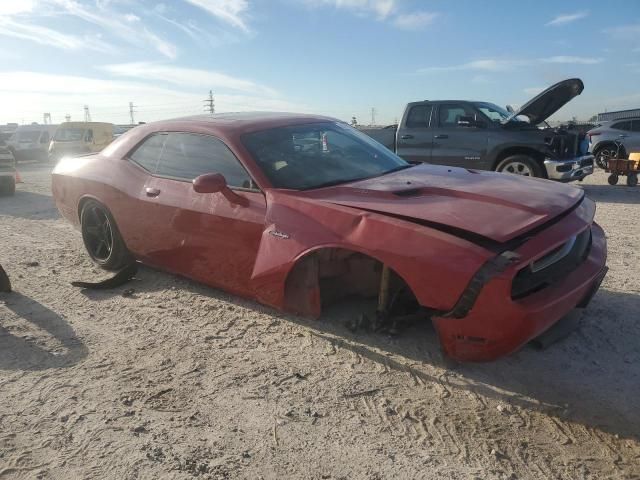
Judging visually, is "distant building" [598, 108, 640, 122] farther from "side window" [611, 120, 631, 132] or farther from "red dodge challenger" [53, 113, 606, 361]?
"red dodge challenger" [53, 113, 606, 361]

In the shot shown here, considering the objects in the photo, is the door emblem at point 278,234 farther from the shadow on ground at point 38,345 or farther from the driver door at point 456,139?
the driver door at point 456,139

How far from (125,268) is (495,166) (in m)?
7.20

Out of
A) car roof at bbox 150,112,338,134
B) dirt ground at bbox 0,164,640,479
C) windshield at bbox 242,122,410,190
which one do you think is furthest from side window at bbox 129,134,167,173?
dirt ground at bbox 0,164,640,479

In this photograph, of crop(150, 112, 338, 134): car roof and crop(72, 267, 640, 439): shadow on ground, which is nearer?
crop(72, 267, 640, 439): shadow on ground

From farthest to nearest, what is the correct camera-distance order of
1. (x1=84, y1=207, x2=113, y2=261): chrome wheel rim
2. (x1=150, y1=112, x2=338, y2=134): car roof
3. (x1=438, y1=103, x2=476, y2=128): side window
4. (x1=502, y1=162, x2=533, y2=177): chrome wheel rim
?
(x1=438, y1=103, x2=476, y2=128): side window → (x1=502, y1=162, x2=533, y2=177): chrome wheel rim → (x1=84, y1=207, x2=113, y2=261): chrome wheel rim → (x1=150, y1=112, x2=338, y2=134): car roof

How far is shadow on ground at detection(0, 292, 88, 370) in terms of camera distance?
3.25 meters

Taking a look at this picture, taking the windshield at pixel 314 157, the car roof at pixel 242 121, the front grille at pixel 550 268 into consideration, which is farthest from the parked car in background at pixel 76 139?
the front grille at pixel 550 268

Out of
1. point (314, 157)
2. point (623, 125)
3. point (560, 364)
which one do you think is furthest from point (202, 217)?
point (623, 125)

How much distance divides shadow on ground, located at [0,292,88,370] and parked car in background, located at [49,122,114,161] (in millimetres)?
16201

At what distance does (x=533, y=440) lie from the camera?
93.4 inches

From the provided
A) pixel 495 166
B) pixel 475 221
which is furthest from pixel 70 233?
pixel 495 166

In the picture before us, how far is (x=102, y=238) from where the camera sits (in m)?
4.94

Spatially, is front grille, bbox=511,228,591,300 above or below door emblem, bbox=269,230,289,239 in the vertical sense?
below

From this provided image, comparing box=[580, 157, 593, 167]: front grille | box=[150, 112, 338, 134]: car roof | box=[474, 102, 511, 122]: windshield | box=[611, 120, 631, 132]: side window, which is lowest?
box=[580, 157, 593, 167]: front grille
